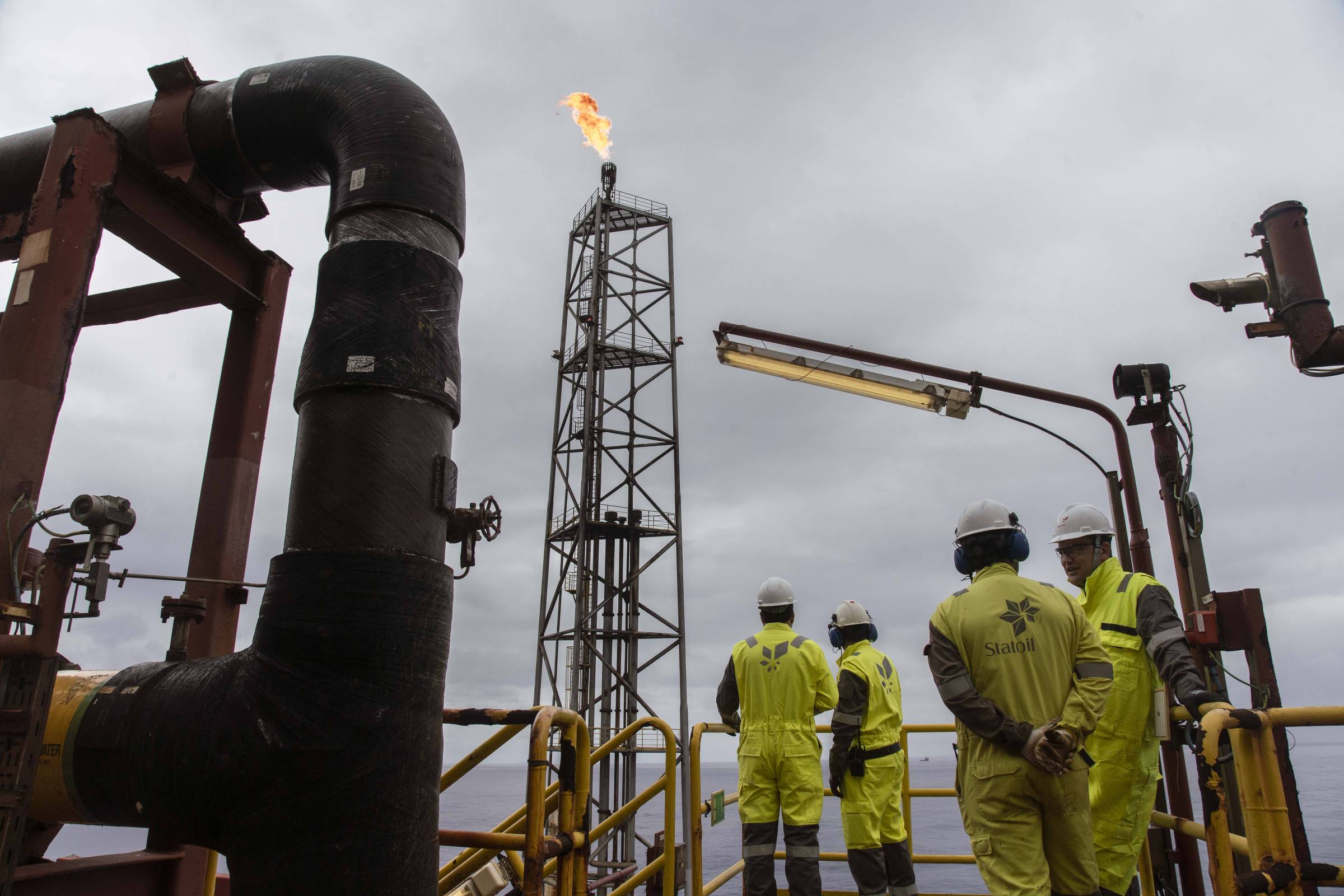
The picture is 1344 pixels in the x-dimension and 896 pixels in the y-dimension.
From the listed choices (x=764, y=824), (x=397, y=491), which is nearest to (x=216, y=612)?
(x=397, y=491)

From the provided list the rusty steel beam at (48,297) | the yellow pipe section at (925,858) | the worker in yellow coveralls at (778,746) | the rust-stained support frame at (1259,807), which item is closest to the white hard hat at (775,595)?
the worker in yellow coveralls at (778,746)

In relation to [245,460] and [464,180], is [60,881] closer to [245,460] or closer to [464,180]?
[245,460]

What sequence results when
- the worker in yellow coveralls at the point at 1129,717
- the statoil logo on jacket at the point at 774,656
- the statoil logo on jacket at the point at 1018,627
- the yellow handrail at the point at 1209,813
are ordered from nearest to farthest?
the yellow handrail at the point at 1209,813, the statoil logo on jacket at the point at 1018,627, the worker in yellow coveralls at the point at 1129,717, the statoil logo on jacket at the point at 774,656

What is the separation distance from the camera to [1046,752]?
10.8ft

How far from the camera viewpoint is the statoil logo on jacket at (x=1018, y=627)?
11.6 feet

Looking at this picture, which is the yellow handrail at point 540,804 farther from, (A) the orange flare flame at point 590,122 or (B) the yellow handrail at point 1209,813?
(A) the orange flare flame at point 590,122

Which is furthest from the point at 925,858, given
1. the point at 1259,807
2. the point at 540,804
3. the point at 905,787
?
the point at 540,804

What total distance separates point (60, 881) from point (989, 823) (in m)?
3.70

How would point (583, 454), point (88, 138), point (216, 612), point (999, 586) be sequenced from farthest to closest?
point (583, 454)
point (216, 612)
point (88, 138)
point (999, 586)

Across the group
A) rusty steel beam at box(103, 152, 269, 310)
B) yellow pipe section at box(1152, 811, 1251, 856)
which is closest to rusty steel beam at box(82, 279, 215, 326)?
rusty steel beam at box(103, 152, 269, 310)

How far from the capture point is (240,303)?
512 cm

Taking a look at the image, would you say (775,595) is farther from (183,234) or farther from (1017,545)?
(183,234)

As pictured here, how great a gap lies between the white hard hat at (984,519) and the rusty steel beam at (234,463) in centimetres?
388

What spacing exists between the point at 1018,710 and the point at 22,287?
4668 mm
